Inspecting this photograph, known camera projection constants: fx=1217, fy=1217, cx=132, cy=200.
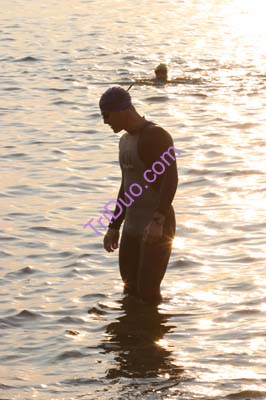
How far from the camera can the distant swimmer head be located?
23.3 metres

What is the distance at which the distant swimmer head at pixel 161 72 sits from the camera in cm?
2333

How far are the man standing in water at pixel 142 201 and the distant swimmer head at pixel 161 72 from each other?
13050mm

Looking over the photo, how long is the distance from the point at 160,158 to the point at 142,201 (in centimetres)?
56

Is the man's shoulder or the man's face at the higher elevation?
Answer: the man's face

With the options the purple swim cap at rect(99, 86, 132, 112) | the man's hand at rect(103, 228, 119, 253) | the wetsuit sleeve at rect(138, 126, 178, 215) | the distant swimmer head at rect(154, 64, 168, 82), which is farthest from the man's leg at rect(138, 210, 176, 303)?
the distant swimmer head at rect(154, 64, 168, 82)

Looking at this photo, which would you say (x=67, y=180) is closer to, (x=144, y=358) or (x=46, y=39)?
(x=144, y=358)

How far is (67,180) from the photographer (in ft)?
52.6

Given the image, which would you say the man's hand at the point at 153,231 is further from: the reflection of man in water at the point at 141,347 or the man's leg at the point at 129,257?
the reflection of man in water at the point at 141,347

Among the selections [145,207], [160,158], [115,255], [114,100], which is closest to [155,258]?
[145,207]

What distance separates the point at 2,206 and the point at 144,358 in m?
5.41

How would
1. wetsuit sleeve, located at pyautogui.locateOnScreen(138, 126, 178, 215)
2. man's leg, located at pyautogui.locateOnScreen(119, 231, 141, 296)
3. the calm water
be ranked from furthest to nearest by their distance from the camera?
man's leg, located at pyautogui.locateOnScreen(119, 231, 141, 296), wetsuit sleeve, located at pyautogui.locateOnScreen(138, 126, 178, 215), the calm water

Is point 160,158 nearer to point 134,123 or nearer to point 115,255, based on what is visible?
point 134,123

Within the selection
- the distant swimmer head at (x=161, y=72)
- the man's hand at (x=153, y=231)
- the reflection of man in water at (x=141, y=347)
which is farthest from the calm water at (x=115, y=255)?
the man's hand at (x=153, y=231)

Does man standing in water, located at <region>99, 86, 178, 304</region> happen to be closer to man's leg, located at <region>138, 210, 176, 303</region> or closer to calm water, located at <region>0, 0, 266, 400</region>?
man's leg, located at <region>138, 210, 176, 303</region>
